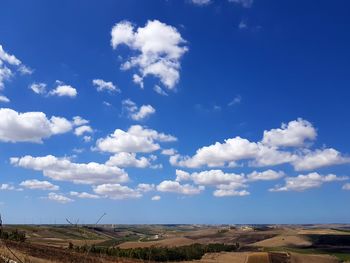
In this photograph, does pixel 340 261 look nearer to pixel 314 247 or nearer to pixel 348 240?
pixel 314 247

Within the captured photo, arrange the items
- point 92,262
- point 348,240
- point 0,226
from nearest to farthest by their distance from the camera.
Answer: point 0,226
point 92,262
point 348,240

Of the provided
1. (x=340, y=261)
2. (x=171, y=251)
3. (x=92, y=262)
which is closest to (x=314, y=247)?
(x=340, y=261)

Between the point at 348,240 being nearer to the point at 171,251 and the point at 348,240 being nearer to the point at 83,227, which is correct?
the point at 171,251

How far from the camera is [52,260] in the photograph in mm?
61125

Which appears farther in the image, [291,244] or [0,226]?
[291,244]

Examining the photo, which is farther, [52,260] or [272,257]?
[272,257]

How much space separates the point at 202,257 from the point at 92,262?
130389 millimetres

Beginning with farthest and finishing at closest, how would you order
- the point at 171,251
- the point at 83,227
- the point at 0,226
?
1. the point at 171,251
2. the point at 83,227
3. the point at 0,226

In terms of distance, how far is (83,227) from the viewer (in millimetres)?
6055

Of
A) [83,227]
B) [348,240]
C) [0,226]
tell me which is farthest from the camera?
Answer: [348,240]

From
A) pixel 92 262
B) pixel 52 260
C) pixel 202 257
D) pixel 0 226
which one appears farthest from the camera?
pixel 202 257

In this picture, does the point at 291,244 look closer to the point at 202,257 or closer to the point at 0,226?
the point at 202,257

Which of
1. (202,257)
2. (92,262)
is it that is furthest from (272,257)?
(92,262)

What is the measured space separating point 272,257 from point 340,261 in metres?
20.3
